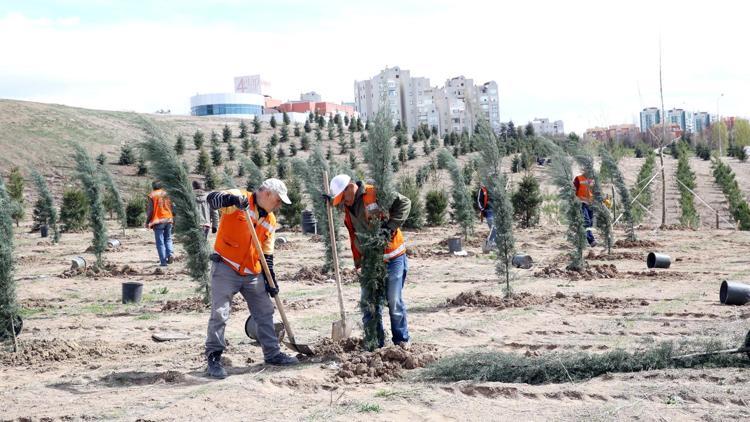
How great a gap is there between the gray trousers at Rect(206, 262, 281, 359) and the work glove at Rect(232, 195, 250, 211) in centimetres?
51

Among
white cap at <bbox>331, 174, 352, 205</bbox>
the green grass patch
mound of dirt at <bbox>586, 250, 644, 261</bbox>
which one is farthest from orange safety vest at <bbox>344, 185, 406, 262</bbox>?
mound of dirt at <bbox>586, 250, 644, 261</bbox>

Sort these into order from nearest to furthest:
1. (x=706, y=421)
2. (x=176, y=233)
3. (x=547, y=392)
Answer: (x=706, y=421)
(x=547, y=392)
(x=176, y=233)

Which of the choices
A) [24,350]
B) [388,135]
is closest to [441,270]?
[388,135]

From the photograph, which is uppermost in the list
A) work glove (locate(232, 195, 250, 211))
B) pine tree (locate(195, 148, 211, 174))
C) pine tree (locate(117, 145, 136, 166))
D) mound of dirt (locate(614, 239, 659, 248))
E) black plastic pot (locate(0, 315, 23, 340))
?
pine tree (locate(117, 145, 136, 166))

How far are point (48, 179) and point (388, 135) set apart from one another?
30.8m

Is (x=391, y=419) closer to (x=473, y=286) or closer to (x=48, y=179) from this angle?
(x=473, y=286)

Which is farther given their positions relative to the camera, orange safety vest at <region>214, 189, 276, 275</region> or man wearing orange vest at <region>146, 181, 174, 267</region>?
man wearing orange vest at <region>146, 181, 174, 267</region>

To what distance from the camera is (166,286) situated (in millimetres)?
11023

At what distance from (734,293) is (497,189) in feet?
9.28

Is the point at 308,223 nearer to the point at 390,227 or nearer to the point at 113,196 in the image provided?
the point at 113,196

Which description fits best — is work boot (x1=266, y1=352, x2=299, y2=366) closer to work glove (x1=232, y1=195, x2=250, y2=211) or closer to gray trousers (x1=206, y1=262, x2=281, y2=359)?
gray trousers (x1=206, y1=262, x2=281, y2=359)

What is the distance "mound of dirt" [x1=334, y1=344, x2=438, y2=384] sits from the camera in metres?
5.31

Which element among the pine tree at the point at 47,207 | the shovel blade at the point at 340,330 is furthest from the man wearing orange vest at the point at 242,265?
the pine tree at the point at 47,207

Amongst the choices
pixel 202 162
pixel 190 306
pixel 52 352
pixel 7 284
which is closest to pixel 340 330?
pixel 52 352
